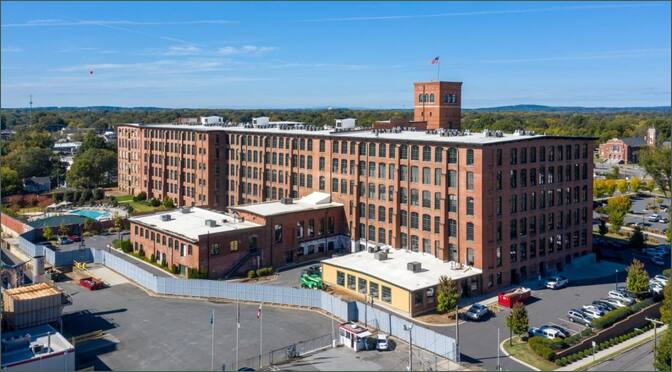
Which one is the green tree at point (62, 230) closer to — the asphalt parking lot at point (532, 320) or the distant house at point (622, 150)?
the asphalt parking lot at point (532, 320)

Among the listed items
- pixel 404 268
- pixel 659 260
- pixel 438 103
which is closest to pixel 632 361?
pixel 404 268

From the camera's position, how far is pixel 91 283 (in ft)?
209

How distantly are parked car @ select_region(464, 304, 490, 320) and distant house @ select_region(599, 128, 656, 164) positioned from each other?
5995 inches

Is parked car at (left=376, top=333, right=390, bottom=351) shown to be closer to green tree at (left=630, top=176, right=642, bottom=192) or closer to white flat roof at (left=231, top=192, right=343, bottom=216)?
white flat roof at (left=231, top=192, right=343, bottom=216)

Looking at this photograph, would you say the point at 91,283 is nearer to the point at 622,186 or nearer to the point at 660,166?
the point at 660,166

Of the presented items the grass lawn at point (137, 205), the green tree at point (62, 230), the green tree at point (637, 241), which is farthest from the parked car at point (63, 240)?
the green tree at point (637, 241)

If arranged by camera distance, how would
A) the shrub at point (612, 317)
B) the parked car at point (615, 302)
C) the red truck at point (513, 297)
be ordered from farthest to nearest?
the parked car at point (615, 302), the red truck at point (513, 297), the shrub at point (612, 317)

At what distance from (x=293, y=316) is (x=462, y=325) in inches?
615

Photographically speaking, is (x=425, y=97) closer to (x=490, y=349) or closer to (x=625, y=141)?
(x=490, y=349)

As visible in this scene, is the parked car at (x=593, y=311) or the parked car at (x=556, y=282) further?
the parked car at (x=556, y=282)

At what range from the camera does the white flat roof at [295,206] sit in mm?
74250

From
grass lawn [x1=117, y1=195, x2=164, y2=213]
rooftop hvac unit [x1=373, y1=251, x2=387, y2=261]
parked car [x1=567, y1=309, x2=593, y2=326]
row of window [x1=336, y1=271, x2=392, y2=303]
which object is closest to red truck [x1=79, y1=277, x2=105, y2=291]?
row of window [x1=336, y1=271, x2=392, y2=303]

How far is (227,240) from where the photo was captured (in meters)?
68.0

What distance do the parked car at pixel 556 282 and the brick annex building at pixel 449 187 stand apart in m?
3.00
